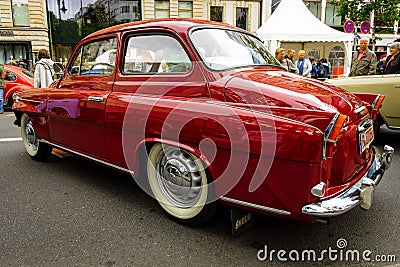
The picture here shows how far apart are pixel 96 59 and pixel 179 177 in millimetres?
1846

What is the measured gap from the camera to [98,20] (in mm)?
24359

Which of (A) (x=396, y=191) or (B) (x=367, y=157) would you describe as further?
(A) (x=396, y=191)

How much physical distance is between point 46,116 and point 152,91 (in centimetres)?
184

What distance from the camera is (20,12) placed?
22.6 m

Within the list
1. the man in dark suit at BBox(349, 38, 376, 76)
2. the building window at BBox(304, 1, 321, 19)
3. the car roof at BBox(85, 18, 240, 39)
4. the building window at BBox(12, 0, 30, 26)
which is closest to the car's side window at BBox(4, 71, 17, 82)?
the car roof at BBox(85, 18, 240, 39)

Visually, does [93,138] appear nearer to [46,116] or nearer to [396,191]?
[46,116]

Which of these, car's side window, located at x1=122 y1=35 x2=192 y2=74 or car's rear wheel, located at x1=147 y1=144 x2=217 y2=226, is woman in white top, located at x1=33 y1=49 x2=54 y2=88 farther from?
car's rear wheel, located at x1=147 y1=144 x2=217 y2=226

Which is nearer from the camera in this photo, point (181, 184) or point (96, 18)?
point (181, 184)

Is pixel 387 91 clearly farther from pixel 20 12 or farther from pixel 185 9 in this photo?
pixel 20 12

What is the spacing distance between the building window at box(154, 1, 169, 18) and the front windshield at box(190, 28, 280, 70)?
78.3ft

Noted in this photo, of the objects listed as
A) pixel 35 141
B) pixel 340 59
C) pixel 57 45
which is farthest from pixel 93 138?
pixel 57 45

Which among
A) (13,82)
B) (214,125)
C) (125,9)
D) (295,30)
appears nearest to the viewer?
(214,125)

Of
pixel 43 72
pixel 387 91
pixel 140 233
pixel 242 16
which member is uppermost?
pixel 242 16

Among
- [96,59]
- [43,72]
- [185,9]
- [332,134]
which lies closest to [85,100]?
[96,59]
